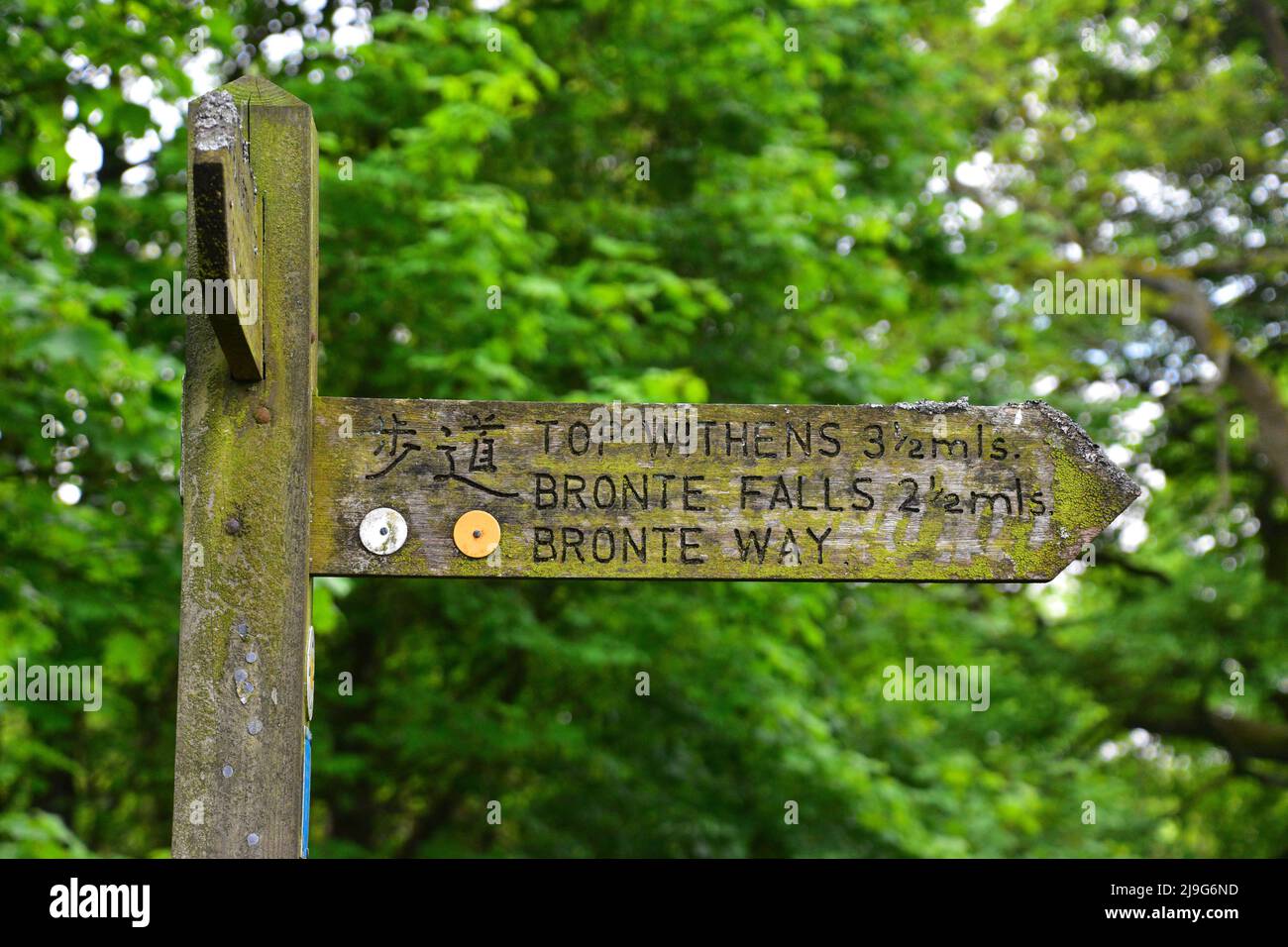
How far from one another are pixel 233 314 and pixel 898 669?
740cm

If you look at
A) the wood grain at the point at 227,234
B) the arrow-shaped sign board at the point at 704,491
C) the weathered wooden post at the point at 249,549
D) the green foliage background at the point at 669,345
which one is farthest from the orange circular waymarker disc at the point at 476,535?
the green foliage background at the point at 669,345

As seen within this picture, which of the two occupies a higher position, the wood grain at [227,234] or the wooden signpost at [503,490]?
the wood grain at [227,234]

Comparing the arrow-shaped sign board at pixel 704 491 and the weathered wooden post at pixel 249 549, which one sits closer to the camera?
the weathered wooden post at pixel 249 549

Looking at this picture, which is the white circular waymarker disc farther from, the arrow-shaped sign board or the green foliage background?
the green foliage background

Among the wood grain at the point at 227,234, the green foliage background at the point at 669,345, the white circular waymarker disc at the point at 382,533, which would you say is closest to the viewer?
the wood grain at the point at 227,234

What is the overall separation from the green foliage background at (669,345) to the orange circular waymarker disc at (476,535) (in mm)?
2142

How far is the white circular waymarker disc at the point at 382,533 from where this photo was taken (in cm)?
204

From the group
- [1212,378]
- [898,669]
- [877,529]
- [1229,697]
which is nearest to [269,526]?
[877,529]

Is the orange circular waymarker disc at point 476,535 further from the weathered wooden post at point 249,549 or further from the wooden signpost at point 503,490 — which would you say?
the weathered wooden post at point 249,549

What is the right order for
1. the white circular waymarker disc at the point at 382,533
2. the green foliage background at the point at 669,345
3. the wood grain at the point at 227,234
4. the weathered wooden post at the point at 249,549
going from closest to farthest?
the wood grain at the point at 227,234 < the weathered wooden post at the point at 249,549 < the white circular waymarker disc at the point at 382,533 < the green foliage background at the point at 669,345

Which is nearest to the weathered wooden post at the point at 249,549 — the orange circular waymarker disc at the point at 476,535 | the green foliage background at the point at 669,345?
the orange circular waymarker disc at the point at 476,535

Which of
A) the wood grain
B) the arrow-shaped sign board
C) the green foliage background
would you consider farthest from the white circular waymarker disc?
the green foliage background
